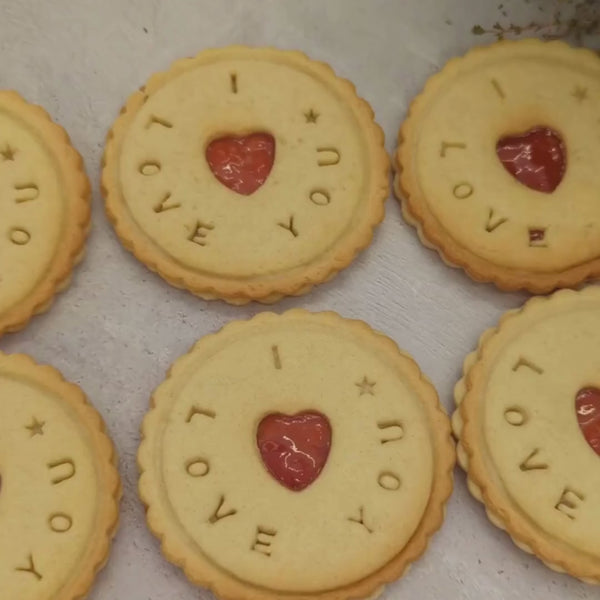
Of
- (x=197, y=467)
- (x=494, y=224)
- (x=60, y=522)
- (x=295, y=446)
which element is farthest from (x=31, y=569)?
(x=494, y=224)

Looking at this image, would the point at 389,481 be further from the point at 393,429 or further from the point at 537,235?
the point at 537,235

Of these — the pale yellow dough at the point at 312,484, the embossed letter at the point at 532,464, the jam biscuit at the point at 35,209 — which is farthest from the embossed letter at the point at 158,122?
the embossed letter at the point at 532,464

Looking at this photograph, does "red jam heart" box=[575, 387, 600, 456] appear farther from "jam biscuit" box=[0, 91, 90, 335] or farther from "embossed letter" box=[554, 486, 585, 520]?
"jam biscuit" box=[0, 91, 90, 335]

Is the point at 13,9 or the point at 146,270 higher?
the point at 13,9

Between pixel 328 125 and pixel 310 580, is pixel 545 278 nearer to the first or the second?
pixel 328 125

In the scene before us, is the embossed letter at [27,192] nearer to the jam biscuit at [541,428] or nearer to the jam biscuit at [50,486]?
the jam biscuit at [50,486]

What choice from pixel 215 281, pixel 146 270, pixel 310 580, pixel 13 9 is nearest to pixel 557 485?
pixel 310 580

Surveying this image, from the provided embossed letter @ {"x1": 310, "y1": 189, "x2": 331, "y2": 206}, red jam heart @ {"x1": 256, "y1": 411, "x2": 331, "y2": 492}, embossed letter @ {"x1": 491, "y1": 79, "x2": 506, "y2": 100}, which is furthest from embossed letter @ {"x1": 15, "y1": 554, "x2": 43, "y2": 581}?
embossed letter @ {"x1": 491, "y1": 79, "x2": 506, "y2": 100}
